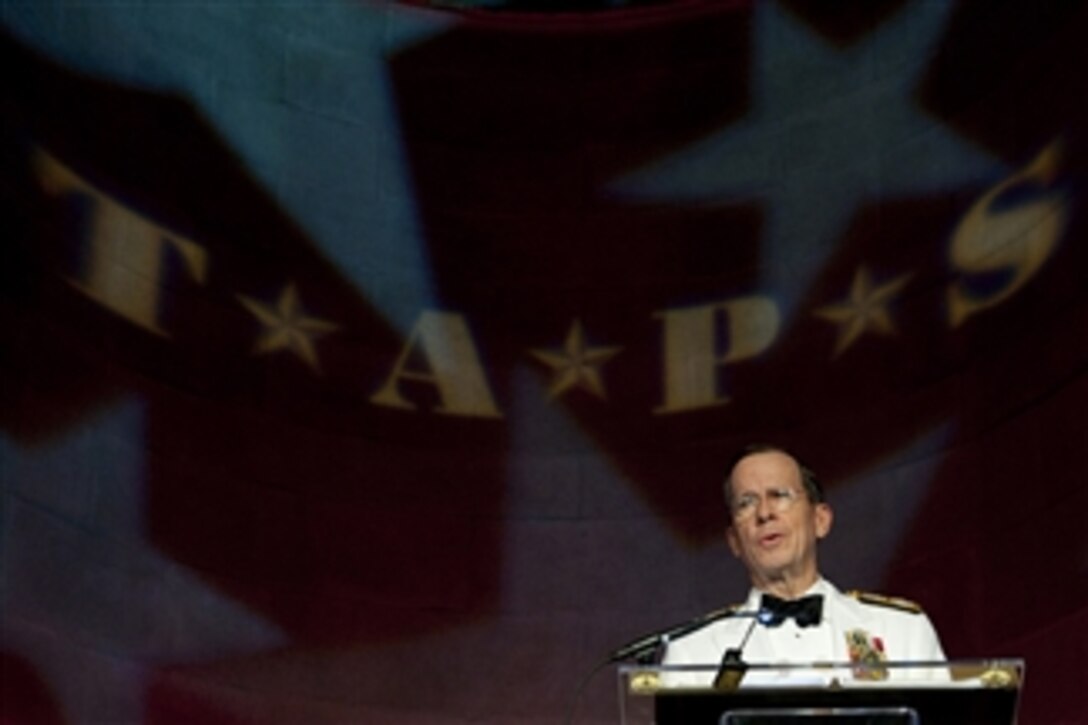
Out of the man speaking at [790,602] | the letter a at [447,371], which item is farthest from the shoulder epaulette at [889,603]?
the letter a at [447,371]

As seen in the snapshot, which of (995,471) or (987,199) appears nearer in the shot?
(995,471)

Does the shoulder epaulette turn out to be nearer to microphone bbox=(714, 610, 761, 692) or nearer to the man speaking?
the man speaking

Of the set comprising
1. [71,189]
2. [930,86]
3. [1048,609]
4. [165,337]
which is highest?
[930,86]

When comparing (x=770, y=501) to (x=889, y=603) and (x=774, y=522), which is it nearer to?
(x=774, y=522)

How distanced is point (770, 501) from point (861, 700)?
1328 mm

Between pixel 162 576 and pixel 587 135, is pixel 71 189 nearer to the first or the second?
pixel 162 576

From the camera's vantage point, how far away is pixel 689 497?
274 inches

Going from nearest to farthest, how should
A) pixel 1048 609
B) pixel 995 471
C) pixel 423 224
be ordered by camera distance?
pixel 1048 609
pixel 995 471
pixel 423 224

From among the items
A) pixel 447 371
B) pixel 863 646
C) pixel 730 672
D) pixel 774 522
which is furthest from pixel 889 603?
pixel 447 371

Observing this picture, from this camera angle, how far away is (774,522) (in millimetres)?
4105

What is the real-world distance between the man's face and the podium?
121 cm

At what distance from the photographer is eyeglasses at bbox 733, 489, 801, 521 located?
4.12 m

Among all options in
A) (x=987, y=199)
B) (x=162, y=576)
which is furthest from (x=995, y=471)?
(x=162, y=576)

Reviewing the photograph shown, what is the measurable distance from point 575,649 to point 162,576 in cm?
141
